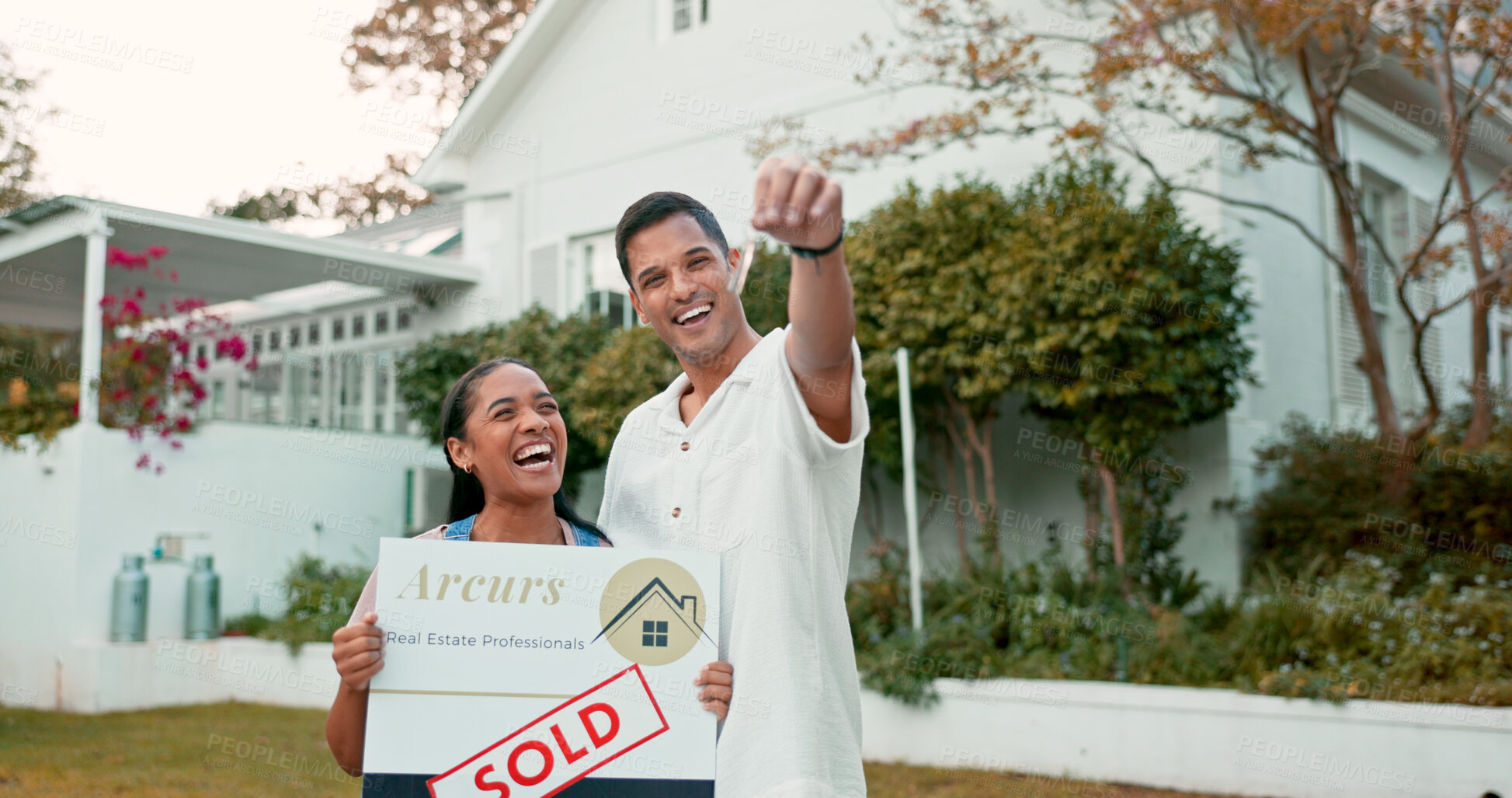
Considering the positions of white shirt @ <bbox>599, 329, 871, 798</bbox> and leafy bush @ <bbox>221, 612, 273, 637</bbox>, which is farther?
leafy bush @ <bbox>221, 612, 273, 637</bbox>

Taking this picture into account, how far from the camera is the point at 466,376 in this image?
2.67 m

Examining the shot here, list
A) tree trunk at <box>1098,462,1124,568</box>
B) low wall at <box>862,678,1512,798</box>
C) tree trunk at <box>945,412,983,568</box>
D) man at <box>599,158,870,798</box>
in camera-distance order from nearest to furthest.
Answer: man at <box>599,158,870,798</box>
low wall at <box>862,678,1512,798</box>
tree trunk at <box>1098,462,1124,568</box>
tree trunk at <box>945,412,983,568</box>

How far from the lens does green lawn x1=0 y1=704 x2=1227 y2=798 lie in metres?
6.34

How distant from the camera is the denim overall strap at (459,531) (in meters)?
2.54

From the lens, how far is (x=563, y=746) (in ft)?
7.35

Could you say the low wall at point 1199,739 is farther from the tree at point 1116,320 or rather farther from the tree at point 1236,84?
the tree at point 1236,84

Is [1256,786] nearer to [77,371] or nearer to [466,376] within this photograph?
[466,376]

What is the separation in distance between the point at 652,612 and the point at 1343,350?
10441 millimetres

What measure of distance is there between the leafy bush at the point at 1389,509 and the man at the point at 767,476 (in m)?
6.71

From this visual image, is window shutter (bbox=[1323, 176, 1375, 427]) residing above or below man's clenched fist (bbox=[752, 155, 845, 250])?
above

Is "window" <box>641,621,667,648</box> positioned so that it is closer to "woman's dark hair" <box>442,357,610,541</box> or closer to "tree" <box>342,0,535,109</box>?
"woman's dark hair" <box>442,357,610,541</box>

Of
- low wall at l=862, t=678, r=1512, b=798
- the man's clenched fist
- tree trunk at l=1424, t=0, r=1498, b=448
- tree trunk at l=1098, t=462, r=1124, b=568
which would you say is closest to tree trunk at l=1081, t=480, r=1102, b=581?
tree trunk at l=1098, t=462, r=1124, b=568

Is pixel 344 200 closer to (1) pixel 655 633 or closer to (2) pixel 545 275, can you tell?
(2) pixel 545 275

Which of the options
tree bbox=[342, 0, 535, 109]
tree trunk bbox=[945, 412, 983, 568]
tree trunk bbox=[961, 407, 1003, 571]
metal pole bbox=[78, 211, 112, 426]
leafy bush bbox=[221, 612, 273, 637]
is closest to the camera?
tree trunk bbox=[961, 407, 1003, 571]
